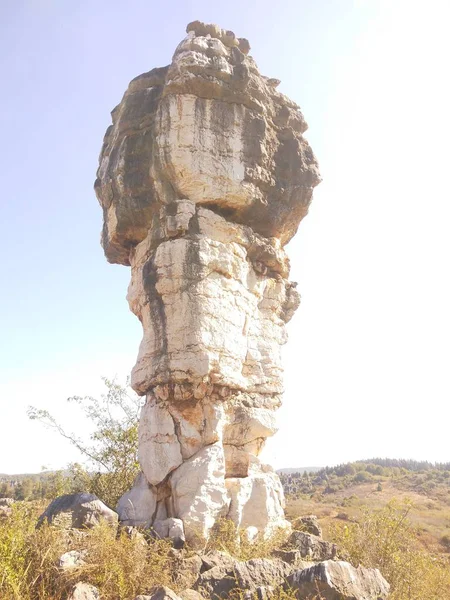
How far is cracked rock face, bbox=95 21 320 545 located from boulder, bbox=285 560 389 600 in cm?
242

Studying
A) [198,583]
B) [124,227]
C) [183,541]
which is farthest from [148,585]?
[124,227]

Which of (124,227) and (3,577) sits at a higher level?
(124,227)

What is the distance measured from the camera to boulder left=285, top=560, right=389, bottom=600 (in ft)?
15.1

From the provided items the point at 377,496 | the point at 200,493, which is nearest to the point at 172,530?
the point at 200,493

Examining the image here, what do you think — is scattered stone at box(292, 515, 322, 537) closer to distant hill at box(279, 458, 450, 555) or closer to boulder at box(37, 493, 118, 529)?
boulder at box(37, 493, 118, 529)

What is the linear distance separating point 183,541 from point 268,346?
12.6ft

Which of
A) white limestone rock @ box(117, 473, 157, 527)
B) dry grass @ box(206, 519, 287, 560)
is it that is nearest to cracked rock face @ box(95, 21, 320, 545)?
white limestone rock @ box(117, 473, 157, 527)

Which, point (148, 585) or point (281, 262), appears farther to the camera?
point (281, 262)

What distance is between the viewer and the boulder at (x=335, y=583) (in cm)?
462

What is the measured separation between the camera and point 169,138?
8859 millimetres

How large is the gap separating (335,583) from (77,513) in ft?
11.8

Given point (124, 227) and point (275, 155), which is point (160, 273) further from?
point (275, 155)

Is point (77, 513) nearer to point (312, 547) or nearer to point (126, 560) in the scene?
point (126, 560)

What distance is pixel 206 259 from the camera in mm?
8438
